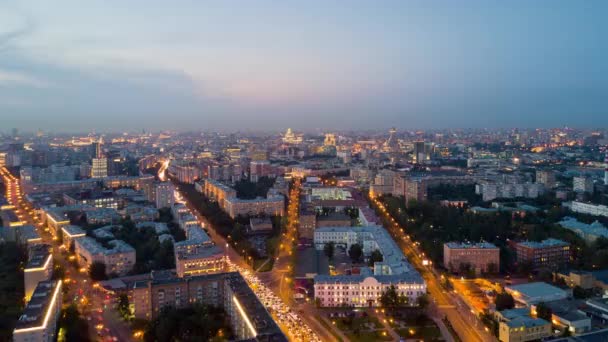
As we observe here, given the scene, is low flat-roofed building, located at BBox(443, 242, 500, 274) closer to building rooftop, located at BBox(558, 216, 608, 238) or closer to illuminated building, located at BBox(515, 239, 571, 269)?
illuminated building, located at BBox(515, 239, 571, 269)

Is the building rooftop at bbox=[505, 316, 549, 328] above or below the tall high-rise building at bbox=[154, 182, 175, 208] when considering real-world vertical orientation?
below

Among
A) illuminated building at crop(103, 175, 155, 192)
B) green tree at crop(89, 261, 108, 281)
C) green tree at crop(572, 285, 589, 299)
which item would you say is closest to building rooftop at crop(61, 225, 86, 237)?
green tree at crop(89, 261, 108, 281)

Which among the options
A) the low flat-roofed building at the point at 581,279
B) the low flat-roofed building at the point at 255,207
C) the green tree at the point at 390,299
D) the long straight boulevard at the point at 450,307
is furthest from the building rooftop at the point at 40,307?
the low flat-roofed building at the point at 581,279

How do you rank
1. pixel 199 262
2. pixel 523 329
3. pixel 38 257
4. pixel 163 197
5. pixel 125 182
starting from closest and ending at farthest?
pixel 523 329, pixel 38 257, pixel 199 262, pixel 163 197, pixel 125 182

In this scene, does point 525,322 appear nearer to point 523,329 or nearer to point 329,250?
point 523,329

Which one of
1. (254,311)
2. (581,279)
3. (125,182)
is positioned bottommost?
(581,279)

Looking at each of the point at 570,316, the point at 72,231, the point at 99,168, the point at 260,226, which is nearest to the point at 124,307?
the point at 72,231
